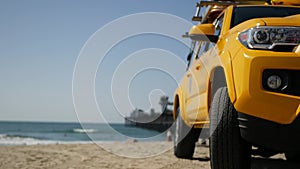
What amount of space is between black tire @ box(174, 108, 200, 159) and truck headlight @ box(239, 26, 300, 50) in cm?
302

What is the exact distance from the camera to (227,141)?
10.4 feet

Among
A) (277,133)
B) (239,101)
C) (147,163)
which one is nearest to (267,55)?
(239,101)

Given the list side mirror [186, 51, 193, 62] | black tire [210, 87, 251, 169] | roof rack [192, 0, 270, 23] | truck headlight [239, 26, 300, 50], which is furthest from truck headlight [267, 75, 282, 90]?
side mirror [186, 51, 193, 62]

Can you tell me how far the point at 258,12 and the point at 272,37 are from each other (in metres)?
1.37

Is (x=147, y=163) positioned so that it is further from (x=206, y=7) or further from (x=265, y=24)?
(x=265, y=24)

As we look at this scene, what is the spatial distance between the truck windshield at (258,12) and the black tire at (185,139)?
2.23m

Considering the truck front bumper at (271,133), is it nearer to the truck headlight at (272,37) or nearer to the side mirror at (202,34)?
the truck headlight at (272,37)

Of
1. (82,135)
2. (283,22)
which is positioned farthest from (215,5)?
(82,135)

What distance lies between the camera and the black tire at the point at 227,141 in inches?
125

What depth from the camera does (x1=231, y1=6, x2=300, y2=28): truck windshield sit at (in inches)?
164

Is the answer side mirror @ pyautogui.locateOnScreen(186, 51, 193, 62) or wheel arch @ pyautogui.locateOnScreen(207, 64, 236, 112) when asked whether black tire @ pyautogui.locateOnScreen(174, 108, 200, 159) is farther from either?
wheel arch @ pyautogui.locateOnScreen(207, 64, 236, 112)

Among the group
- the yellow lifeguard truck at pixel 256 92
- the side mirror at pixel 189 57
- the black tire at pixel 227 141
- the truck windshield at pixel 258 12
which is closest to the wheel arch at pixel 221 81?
the yellow lifeguard truck at pixel 256 92

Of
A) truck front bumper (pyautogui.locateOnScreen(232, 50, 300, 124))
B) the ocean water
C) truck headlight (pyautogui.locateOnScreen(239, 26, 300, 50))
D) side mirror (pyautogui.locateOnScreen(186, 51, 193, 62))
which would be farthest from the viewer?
the ocean water

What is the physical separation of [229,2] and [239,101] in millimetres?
2767
